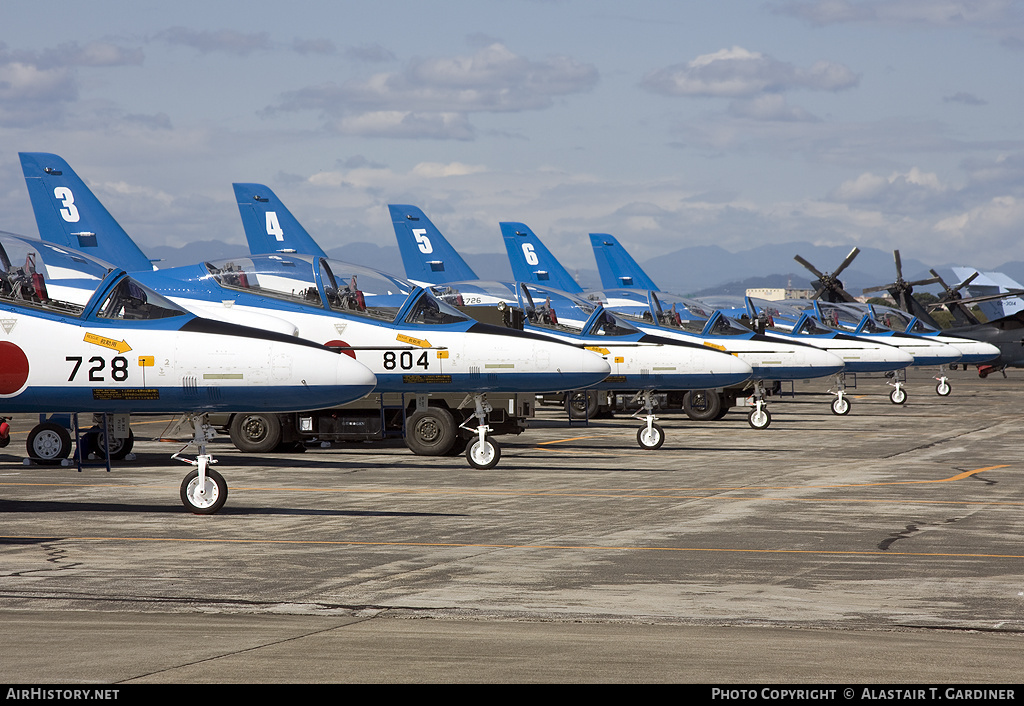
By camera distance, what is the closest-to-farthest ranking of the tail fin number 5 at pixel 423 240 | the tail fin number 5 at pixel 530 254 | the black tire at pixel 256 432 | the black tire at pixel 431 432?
the black tire at pixel 431 432, the black tire at pixel 256 432, the tail fin number 5 at pixel 423 240, the tail fin number 5 at pixel 530 254

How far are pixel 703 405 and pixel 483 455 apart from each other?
1338cm

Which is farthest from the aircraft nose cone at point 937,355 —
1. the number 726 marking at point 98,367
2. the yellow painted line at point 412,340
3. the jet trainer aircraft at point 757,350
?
the number 726 marking at point 98,367

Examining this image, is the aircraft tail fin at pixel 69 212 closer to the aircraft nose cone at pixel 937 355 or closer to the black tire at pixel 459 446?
the black tire at pixel 459 446

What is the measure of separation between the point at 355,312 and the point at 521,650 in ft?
41.3

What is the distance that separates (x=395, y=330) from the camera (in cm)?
1870

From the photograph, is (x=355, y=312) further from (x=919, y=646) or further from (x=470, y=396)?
(x=919, y=646)

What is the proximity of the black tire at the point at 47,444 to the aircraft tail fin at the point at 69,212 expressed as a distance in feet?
26.9

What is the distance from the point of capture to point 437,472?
17531 mm

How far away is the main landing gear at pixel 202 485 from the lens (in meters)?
12.6

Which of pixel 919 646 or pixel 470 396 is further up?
pixel 470 396

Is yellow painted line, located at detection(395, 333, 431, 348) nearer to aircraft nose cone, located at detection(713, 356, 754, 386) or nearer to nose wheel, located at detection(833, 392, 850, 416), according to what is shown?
aircraft nose cone, located at detection(713, 356, 754, 386)

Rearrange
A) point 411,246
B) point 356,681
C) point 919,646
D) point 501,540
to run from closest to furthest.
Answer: point 356,681
point 919,646
point 501,540
point 411,246

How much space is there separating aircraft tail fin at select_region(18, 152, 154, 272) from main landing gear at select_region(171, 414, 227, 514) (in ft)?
45.8

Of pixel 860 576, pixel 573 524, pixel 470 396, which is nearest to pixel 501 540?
pixel 573 524
